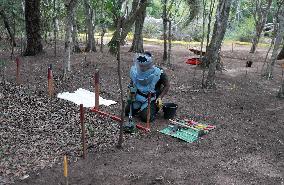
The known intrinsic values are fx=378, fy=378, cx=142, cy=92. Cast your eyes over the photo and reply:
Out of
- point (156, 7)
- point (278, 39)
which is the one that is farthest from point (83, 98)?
point (156, 7)

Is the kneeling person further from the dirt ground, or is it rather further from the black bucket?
the dirt ground

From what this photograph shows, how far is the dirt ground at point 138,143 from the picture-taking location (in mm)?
5047

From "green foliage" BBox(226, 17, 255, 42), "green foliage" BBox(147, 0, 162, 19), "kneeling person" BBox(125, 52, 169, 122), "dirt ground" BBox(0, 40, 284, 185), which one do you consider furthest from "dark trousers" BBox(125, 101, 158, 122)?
"green foliage" BBox(226, 17, 255, 42)

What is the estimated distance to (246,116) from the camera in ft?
26.0

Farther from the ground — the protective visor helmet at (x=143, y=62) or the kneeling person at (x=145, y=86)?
A: the protective visor helmet at (x=143, y=62)

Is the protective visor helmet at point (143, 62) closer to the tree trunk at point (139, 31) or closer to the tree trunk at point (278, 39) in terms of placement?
the tree trunk at point (278, 39)

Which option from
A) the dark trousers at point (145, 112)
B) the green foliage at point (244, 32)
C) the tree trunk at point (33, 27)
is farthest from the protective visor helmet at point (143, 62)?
the green foliage at point (244, 32)

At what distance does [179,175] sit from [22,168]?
2.10 meters

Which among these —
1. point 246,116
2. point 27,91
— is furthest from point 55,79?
point 246,116

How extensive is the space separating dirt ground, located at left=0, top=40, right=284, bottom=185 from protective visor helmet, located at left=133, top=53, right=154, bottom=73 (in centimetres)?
101

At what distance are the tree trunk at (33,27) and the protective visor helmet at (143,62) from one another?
6.93 meters

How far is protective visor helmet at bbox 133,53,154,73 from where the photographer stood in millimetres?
6953

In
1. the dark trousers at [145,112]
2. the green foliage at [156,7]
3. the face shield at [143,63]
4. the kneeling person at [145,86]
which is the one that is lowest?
the dark trousers at [145,112]

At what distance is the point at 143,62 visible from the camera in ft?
22.8
